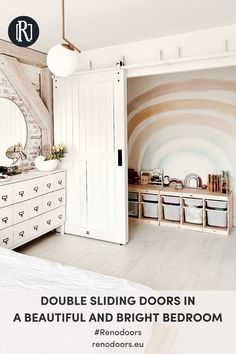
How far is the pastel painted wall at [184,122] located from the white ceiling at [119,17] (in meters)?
1.33

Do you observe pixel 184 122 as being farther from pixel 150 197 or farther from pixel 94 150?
pixel 94 150

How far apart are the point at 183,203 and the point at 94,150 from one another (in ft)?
5.16

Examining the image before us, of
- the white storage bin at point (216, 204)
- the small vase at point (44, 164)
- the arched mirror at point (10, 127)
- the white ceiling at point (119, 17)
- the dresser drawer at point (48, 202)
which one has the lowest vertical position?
the white storage bin at point (216, 204)

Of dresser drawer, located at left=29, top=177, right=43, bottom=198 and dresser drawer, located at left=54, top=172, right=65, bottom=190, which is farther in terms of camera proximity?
dresser drawer, located at left=54, top=172, right=65, bottom=190

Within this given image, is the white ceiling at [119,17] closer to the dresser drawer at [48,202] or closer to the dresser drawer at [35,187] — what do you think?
the dresser drawer at [35,187]

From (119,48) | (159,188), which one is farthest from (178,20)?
(159,188)

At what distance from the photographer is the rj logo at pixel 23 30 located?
9.02 ft

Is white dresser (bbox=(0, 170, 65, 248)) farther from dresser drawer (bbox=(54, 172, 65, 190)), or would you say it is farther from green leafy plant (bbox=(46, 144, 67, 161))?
green leafy plant (bbox=(46, 144, 67, 161))

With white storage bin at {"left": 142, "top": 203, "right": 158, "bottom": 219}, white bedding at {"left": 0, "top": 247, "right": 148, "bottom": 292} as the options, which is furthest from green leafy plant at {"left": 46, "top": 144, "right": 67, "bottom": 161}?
white bedding at {"left": 0, "top": 247, "right": 148, "bottom": 292}

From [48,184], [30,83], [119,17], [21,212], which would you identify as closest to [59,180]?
[48,184]

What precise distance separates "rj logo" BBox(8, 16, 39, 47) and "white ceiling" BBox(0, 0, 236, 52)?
6 cm

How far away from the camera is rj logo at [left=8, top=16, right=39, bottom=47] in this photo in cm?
270

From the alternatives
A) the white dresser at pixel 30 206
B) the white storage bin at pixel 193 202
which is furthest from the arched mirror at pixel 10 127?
the white storage bin at pixel 193 202

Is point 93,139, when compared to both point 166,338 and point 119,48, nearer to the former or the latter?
point 119,48
